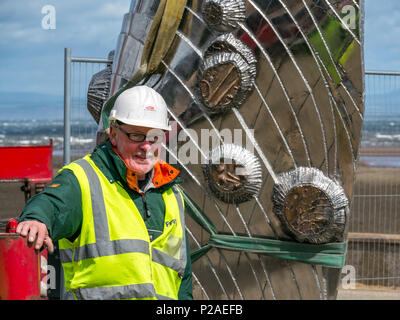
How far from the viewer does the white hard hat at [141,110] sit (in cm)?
253

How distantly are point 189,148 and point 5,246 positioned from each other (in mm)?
1934

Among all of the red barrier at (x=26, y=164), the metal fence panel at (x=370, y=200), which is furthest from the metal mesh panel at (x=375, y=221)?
the red barrier at (x=26, y=164)

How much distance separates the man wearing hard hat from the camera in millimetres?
2365

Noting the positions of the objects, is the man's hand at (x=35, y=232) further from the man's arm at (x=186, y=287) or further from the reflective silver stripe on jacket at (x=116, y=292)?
the man's arm at (x=186, y=287)

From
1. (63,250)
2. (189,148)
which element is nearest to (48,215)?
(63,250)

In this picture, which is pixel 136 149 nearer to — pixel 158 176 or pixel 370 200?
pixel 158 176

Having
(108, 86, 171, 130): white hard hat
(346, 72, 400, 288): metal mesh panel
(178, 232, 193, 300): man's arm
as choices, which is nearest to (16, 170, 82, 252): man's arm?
(108, 86, 171, 130): white hard hat

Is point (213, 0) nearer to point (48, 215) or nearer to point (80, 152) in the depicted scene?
point (48, 215)

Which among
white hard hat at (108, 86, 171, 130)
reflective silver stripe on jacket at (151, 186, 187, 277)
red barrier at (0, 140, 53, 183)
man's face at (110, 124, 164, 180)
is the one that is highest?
red barrier at (0, 140, 53, 183)

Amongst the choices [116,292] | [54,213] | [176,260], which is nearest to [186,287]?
[176,260]

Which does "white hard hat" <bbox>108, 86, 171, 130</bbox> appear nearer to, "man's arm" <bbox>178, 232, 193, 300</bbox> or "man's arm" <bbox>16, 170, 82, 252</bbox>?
"man's arm" <bbox>16, 170, 82, 252</bbox>

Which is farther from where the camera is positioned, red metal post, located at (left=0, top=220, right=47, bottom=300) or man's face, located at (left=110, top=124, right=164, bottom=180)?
red metal post, located at (left=0, top=220, right=47, bottom=300)

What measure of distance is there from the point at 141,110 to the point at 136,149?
7.0 inches

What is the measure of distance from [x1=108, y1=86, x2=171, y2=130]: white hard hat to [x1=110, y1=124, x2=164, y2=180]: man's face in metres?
0.03
